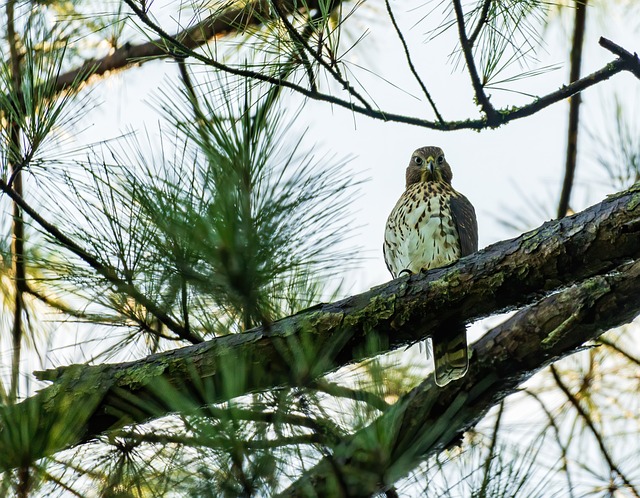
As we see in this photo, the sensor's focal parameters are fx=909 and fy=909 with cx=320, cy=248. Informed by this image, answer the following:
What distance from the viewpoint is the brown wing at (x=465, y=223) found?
11.9ft

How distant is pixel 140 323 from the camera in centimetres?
258

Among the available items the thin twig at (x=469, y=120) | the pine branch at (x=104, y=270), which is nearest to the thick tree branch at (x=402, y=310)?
the pine branch at (x=104, y=270)

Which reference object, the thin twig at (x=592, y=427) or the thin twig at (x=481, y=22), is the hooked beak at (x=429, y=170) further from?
the thin twig at (x=481, y=22)

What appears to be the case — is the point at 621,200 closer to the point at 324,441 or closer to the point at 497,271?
the point at 497,271

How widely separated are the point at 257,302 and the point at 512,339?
1371 mm

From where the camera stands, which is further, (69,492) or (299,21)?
(299,21)

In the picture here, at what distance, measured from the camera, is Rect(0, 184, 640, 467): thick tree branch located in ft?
7.38

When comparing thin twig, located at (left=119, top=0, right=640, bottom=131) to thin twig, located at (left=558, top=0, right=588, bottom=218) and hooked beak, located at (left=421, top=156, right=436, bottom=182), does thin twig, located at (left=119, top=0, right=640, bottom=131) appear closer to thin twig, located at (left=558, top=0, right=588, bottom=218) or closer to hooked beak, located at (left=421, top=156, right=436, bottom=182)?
thin twig, located at (left=558, top=0, right=588, bottom=218)

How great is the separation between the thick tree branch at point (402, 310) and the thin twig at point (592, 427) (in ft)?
1.98

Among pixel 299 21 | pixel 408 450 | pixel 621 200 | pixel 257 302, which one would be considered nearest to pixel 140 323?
pixel 257 302

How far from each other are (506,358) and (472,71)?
39.7 inches

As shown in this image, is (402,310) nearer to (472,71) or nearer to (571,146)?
(472,71)

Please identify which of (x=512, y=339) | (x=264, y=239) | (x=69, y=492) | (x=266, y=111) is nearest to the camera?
(x=264, y=239)

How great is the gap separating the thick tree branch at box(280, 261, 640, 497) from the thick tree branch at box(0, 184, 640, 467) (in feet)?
0.77
